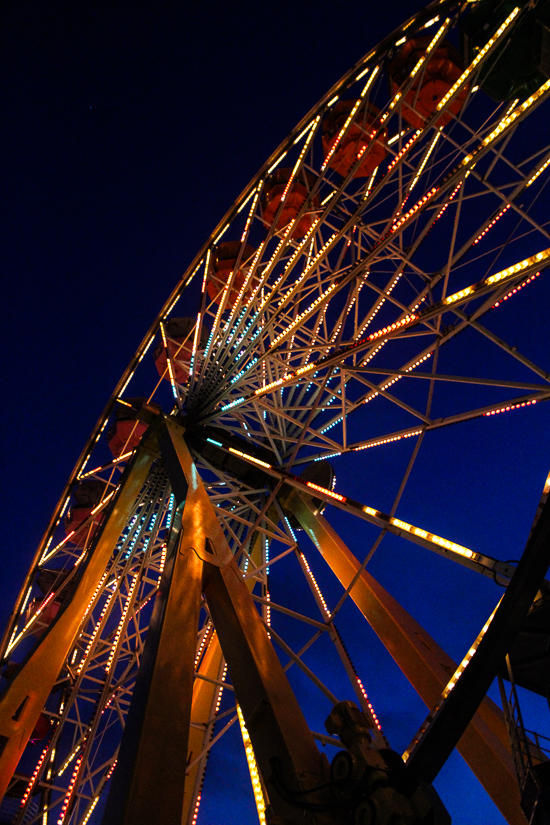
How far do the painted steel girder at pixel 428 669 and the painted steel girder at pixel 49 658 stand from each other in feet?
11.8

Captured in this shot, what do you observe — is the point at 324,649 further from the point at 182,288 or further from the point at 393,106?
the point at 393,106

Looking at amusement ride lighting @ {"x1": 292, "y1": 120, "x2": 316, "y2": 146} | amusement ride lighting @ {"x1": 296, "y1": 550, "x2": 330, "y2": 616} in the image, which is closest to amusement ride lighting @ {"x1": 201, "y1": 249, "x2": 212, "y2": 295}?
amusement ride lighting @ {"x1": 292, "y1": 120, "x2": 316, "y2": 146}

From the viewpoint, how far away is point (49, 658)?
23.7ft

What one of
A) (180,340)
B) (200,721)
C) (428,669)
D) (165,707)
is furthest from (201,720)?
(180,340)

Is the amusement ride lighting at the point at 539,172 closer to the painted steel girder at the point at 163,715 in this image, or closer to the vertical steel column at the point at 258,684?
the vertical steel column at the point at 258,684

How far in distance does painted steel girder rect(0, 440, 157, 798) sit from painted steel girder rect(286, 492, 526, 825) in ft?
11.8

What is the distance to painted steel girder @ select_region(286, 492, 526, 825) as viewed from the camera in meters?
4.59

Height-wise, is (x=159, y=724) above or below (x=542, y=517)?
below

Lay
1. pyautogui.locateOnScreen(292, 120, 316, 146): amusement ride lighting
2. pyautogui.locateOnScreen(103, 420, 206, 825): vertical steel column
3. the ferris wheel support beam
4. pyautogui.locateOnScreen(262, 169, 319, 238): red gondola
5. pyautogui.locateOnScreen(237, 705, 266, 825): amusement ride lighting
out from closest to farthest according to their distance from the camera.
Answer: the ferris wheel support beam, pyautogui.locateOnScreen(103, 420, 206, 825): vertical steel column, pyautogui.locateOnScreen(237, 705, 266, 825): amusement ride lighting, pyautogui.locateOnScreen(292, 120, 316, 146): amusement ride lighting, pyautogui.locateOnScreen(262, 169, 319, 238): red gondola

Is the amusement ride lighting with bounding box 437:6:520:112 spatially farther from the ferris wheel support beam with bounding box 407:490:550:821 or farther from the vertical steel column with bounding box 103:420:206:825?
the vertical steel column with bounding box 103:420:206:825

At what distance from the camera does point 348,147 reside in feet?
36.9

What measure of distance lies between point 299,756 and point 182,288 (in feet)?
38.7

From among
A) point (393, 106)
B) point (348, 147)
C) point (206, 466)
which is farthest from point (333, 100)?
point (206, 466)

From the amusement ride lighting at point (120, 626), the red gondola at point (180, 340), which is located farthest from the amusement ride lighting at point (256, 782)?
the red gondola at point (180, 340)
